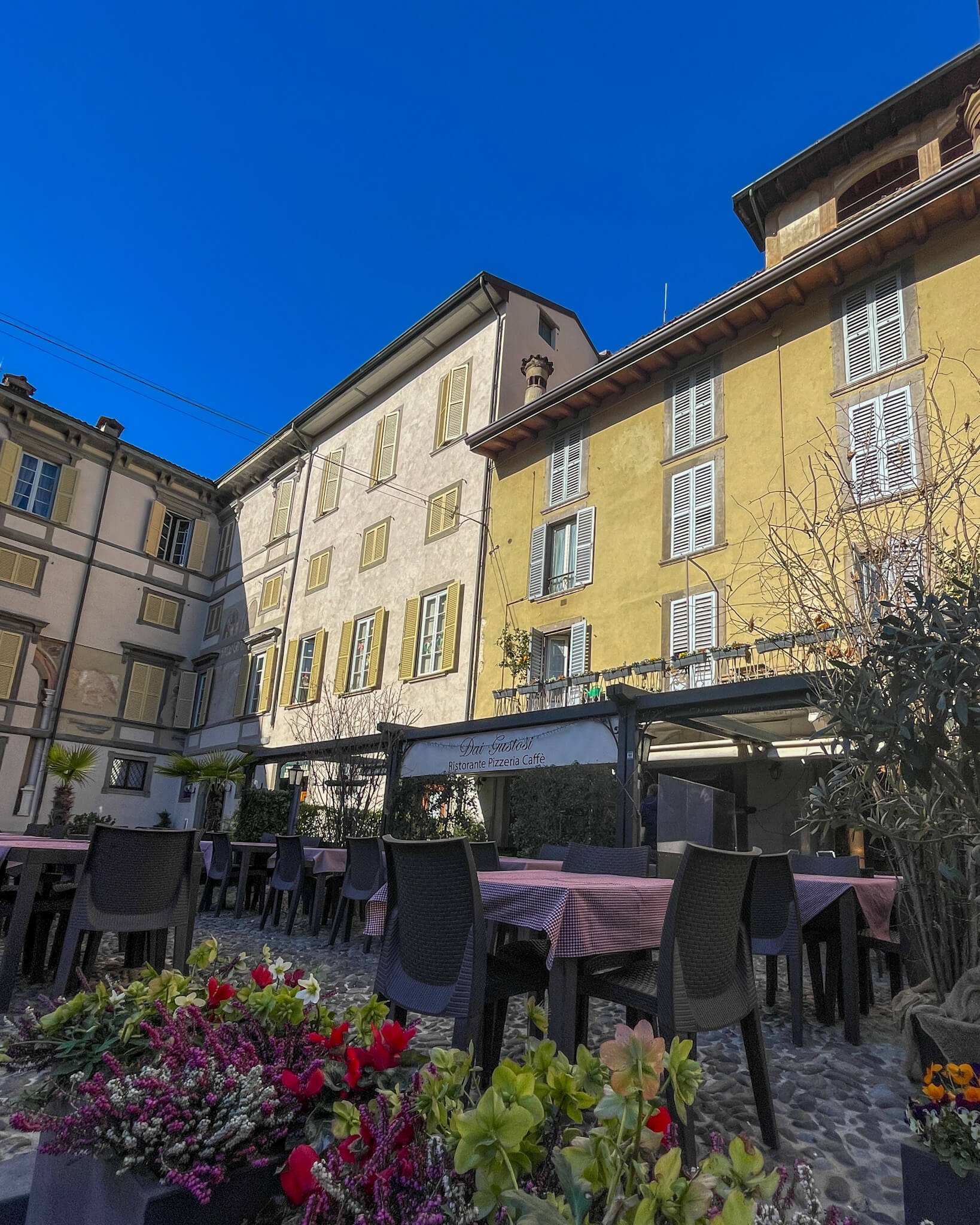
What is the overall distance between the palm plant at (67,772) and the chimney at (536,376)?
11.4 m

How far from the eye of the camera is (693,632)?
11789mm

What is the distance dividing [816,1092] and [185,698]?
2138 centimetres

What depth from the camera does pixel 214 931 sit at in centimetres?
664

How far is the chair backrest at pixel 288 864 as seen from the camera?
6.78 m

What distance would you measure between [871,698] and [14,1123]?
9.30 ft

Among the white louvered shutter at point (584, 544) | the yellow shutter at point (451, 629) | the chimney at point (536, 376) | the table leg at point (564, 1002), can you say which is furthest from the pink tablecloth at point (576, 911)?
the chimney at point (536, 376)

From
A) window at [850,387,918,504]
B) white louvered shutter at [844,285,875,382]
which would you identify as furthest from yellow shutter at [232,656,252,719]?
white louvered shutter at [844,285,875,382]

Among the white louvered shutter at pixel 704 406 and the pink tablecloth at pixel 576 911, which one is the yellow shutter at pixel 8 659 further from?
the pink tablecloth at pixel 576 911

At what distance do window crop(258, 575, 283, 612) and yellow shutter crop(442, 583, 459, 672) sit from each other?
6.79 metres

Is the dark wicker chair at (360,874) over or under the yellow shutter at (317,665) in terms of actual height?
under

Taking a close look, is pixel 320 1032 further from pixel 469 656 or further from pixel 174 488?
pixel 174 488

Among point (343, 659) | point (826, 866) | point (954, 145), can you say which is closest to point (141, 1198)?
point (826, 866)

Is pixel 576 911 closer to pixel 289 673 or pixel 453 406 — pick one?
pixel 453 406

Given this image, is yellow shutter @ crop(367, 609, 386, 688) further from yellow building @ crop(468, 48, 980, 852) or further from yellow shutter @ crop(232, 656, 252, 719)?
yellow shutter @ crop(232, 656, 252, 719)
